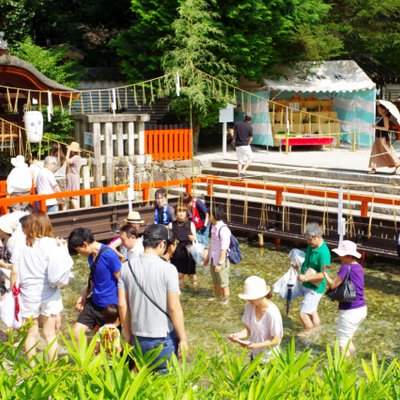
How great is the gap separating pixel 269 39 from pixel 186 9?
3096mm

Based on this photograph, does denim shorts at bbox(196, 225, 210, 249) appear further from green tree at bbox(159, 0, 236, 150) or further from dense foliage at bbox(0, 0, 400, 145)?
green tree at bbox(159, 0, 236, 150)

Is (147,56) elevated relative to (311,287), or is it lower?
elevated

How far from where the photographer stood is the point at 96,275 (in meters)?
7.53

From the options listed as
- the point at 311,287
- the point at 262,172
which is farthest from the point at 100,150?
the point at 311,287

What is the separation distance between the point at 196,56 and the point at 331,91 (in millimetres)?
5672

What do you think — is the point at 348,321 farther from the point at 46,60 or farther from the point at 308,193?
the point at 46,60

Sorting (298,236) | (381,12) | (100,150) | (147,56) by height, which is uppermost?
(381,12)

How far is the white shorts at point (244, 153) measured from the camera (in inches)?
730

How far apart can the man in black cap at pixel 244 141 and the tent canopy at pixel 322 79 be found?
20.5 ft

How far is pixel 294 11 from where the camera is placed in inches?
925

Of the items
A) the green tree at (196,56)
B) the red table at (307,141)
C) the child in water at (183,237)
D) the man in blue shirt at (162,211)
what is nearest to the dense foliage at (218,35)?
the green tree at (196,56)

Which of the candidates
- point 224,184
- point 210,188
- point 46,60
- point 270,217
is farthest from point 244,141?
point 46,60

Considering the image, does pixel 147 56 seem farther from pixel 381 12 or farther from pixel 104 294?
pixel 104 294

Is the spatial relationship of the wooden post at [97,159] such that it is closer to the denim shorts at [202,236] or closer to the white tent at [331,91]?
the denim shorts at [202,236]
